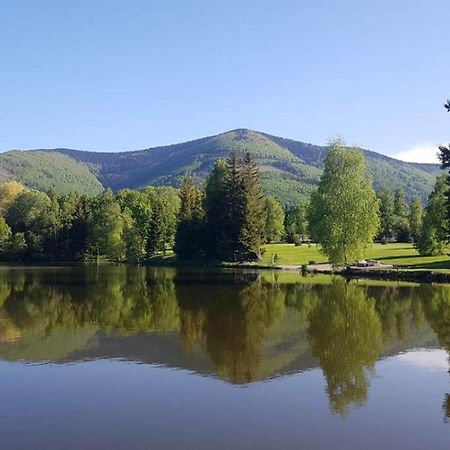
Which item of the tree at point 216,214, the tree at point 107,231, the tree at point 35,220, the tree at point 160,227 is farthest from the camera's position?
the tree at point 35,220

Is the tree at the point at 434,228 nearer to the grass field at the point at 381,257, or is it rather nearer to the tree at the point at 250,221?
the grass field at the point at 381,257

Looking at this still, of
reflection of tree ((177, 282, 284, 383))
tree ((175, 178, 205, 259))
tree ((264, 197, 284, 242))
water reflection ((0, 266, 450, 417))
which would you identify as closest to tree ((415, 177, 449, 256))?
water reflection ((0, 266, 450, 417))

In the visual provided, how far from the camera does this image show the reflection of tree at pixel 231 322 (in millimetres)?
24031

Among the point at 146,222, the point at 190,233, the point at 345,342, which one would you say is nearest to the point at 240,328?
the point at 345,342

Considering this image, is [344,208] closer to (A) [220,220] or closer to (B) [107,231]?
(A) [220,220]

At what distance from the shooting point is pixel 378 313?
38.7 metres

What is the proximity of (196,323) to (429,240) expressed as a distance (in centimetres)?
5430

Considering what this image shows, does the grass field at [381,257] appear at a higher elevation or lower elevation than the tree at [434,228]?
lower

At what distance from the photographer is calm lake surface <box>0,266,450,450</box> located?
15.4m

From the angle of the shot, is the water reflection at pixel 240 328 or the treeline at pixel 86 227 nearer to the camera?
the water reflection at pixel 240 328

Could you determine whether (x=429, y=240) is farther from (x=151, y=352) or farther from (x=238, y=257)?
(x=151, y=352)

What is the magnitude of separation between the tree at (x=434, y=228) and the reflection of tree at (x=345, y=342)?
34.0 meters

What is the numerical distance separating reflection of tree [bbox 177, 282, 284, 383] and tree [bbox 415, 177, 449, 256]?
32.5m

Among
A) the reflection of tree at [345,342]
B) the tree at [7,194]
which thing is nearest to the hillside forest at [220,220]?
the tree at [7,194]
